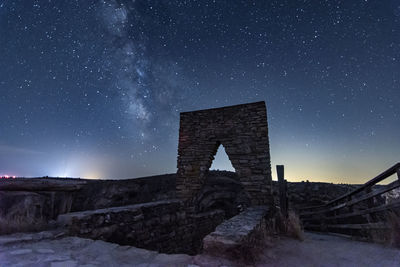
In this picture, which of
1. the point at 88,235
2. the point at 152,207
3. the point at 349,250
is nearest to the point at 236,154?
the point at 152,207

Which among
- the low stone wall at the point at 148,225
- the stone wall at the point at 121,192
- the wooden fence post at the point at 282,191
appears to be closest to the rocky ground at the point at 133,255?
the low stone wall at the point at 148,225

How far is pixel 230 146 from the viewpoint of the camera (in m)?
6.40

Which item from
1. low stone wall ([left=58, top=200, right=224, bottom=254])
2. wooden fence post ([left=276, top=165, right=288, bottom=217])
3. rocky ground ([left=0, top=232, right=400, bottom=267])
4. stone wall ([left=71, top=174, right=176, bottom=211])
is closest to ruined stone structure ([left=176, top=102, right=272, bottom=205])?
low stone wall ([left=58, top=200, right=224, bottom=254])

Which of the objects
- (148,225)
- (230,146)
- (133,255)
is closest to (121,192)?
(148,225)

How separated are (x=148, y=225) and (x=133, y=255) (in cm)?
240

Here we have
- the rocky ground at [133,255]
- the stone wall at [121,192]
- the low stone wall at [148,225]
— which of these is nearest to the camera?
the rocky ground at [133,255]

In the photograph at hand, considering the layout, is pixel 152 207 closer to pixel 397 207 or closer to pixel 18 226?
pixel 18 226

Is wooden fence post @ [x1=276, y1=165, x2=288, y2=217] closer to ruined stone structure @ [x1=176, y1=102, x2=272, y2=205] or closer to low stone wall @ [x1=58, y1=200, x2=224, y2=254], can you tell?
ruined stone structure @ [x1=176, y1=102, x2=272, y2=205]

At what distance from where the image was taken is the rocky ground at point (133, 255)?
2.11 metres

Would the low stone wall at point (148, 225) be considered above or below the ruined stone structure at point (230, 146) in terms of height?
below

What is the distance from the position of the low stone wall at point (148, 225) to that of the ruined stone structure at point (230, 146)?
2.82 feet

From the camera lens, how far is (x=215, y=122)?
22.3ft

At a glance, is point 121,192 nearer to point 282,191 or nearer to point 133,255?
point 282,191

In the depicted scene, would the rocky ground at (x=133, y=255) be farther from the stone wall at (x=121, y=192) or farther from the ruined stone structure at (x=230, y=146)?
the stone wall at (x=121, y=192)
